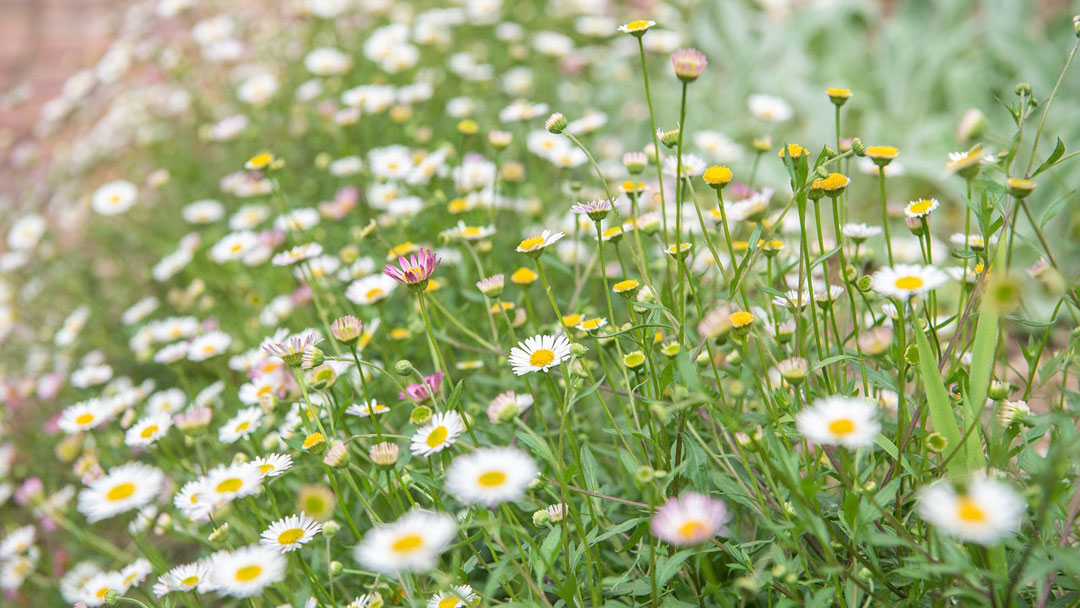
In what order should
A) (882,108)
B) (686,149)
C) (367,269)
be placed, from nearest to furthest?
1. (367,269)
2. (686,149)
3. (882,108)

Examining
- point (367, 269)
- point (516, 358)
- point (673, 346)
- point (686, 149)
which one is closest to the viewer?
point (673, 346)

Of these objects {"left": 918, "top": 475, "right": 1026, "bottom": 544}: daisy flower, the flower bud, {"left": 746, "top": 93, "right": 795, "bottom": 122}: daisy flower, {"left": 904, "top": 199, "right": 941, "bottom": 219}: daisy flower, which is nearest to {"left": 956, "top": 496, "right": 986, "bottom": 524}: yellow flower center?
{"left": 918, "top": 475, "right": 1026, "bottom": 544}: daisy flower

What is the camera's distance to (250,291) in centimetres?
176

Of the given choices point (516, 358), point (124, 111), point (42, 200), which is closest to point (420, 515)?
point (516, 358)

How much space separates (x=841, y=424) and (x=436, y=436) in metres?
0.40

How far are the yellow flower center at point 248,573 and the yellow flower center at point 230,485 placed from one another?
0.12 metres

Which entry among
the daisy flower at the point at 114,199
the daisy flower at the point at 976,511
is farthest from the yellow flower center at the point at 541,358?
the daisy flower at the point at 114,199

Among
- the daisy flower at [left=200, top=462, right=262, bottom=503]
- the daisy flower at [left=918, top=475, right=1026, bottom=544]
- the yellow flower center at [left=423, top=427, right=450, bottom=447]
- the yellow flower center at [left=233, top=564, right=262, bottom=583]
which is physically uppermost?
the daisy flower at [left=200, top=462, right=262, bottom=503]

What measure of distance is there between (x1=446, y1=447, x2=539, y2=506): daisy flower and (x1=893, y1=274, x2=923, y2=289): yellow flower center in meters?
0.39

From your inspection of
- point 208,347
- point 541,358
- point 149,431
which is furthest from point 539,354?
point 208,347

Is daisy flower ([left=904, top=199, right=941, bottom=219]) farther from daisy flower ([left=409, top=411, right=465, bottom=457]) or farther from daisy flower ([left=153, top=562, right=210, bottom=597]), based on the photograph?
daisy flower ([left=153, top=562, right=210, bottom=597])

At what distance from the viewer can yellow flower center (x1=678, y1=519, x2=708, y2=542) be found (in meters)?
0.61

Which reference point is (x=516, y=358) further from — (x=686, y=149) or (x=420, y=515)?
(x=686, y=149)

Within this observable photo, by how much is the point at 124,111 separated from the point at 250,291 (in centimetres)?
131
